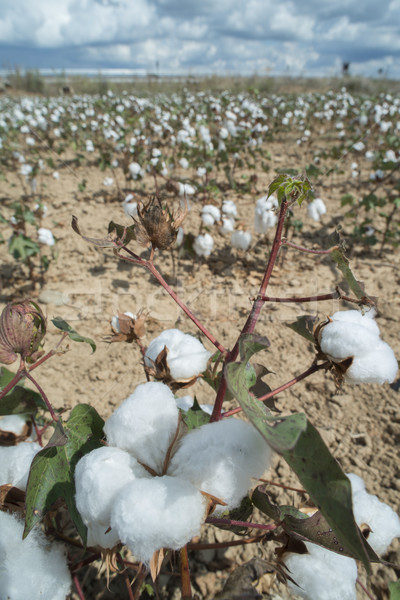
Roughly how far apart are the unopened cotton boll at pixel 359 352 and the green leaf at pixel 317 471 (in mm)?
298

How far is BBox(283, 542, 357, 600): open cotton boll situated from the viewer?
71cm

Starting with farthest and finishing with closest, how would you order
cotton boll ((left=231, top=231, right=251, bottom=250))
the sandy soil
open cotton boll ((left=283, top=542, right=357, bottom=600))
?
cotton boll ((left=231, top=231, right=251, bottom=250))
the sandy soil
open cotton boll ((left=283, top=542, right=357, bottom=600))

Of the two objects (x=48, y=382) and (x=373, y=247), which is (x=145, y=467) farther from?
(x=373, y=247)

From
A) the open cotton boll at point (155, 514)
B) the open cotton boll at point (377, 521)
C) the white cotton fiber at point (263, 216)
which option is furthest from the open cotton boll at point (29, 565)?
the white cotton fiber at point (263, 216)

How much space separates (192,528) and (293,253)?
3.15 meters

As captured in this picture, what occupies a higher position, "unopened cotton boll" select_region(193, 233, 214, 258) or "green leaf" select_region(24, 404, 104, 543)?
"green leaf" select_region(24, 404, 104, 543)

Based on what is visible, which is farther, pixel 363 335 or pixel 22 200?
pixel 22 200

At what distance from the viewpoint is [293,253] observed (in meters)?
3.45

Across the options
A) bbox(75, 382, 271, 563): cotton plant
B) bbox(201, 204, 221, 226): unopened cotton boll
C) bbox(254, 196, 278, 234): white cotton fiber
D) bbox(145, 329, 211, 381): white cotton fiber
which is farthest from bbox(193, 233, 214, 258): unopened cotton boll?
bbox(75, 382, 271, 563): cotton plant

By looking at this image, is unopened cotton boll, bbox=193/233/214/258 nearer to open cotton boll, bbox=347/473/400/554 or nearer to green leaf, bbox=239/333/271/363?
open cotton boll, bbox=347/473/400/554

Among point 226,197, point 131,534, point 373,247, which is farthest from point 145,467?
point 226,197

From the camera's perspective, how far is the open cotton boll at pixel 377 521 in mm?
904

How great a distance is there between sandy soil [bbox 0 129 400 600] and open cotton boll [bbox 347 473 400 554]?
0.44 m

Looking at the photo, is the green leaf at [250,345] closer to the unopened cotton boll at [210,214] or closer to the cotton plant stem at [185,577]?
the cotton plant stem at [185,577]
